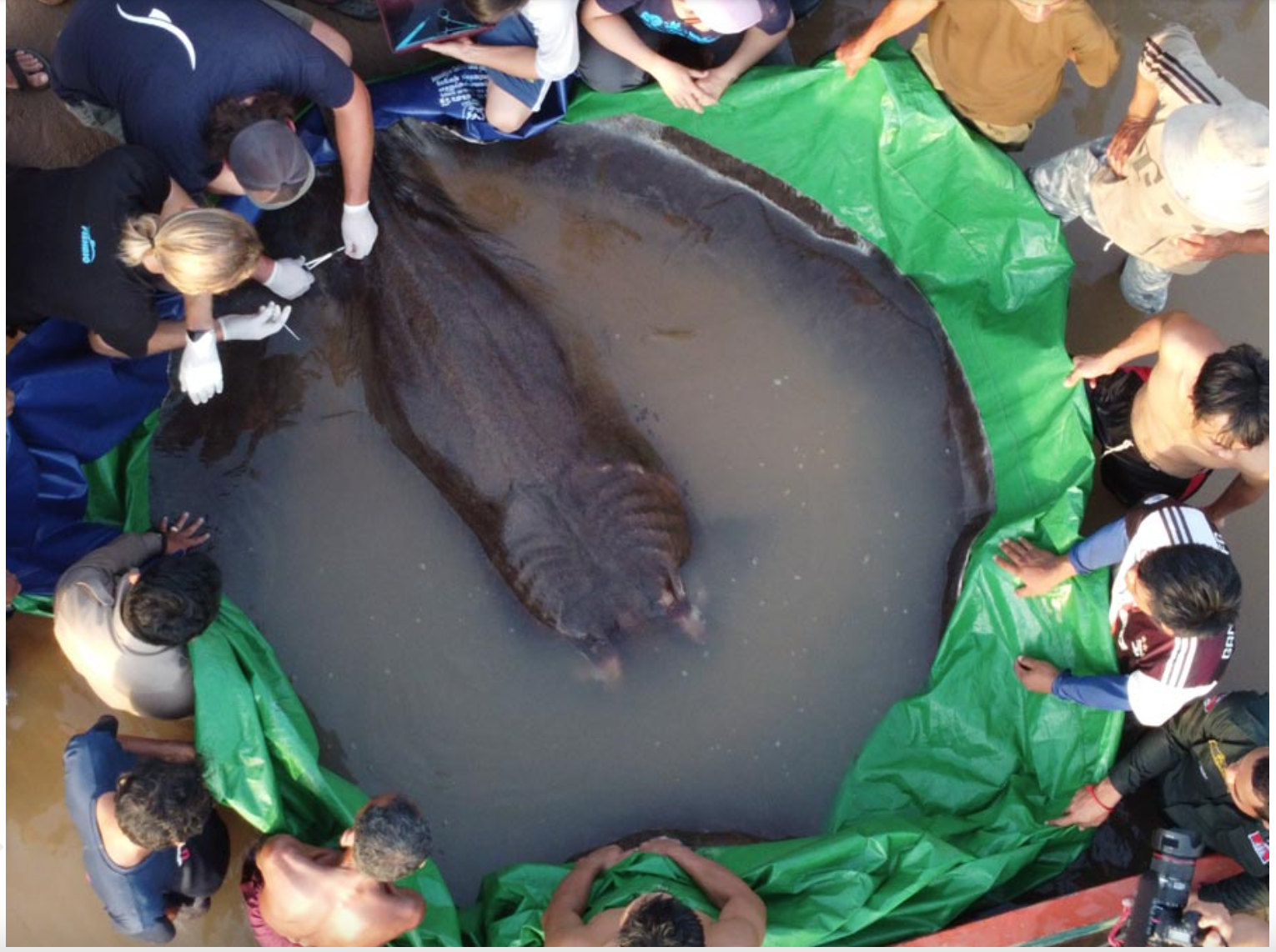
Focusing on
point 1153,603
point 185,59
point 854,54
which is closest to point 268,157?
point 185,59

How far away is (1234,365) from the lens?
2.79 meters

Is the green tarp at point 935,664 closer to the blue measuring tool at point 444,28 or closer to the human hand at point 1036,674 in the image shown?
the human hand at point 1036,674

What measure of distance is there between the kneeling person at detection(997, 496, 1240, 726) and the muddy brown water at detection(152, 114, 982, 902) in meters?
0.36

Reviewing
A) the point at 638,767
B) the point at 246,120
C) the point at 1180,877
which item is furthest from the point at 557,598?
the point at 1180,877

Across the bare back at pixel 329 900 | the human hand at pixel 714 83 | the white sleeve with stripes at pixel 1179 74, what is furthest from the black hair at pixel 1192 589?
the bare back at pixel 329 900

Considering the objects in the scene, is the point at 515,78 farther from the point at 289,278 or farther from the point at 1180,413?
the point at 1180,413

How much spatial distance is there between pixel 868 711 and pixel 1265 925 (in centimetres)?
117

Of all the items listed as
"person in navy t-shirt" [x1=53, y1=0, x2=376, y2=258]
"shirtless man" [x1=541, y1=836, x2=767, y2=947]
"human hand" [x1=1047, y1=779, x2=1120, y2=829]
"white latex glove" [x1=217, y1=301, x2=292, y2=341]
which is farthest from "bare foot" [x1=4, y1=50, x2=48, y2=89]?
"human hand" [x1=1047, y1=779, x2=1120, y2=829]

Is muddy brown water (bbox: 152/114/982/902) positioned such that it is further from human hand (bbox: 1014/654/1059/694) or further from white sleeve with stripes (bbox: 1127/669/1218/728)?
white sleeve with stripes (bbox: 1127/669/1218/728)

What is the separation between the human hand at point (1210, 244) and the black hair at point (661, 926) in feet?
7.48

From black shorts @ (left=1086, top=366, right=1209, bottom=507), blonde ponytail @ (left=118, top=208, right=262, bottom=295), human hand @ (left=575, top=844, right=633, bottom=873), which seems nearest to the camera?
blonde ponytail @ (left=118, top=208, right=262, bottom=295)

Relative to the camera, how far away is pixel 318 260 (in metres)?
3.38

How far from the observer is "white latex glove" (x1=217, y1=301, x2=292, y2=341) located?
327 centimetres

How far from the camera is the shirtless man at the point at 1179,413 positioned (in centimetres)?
280
